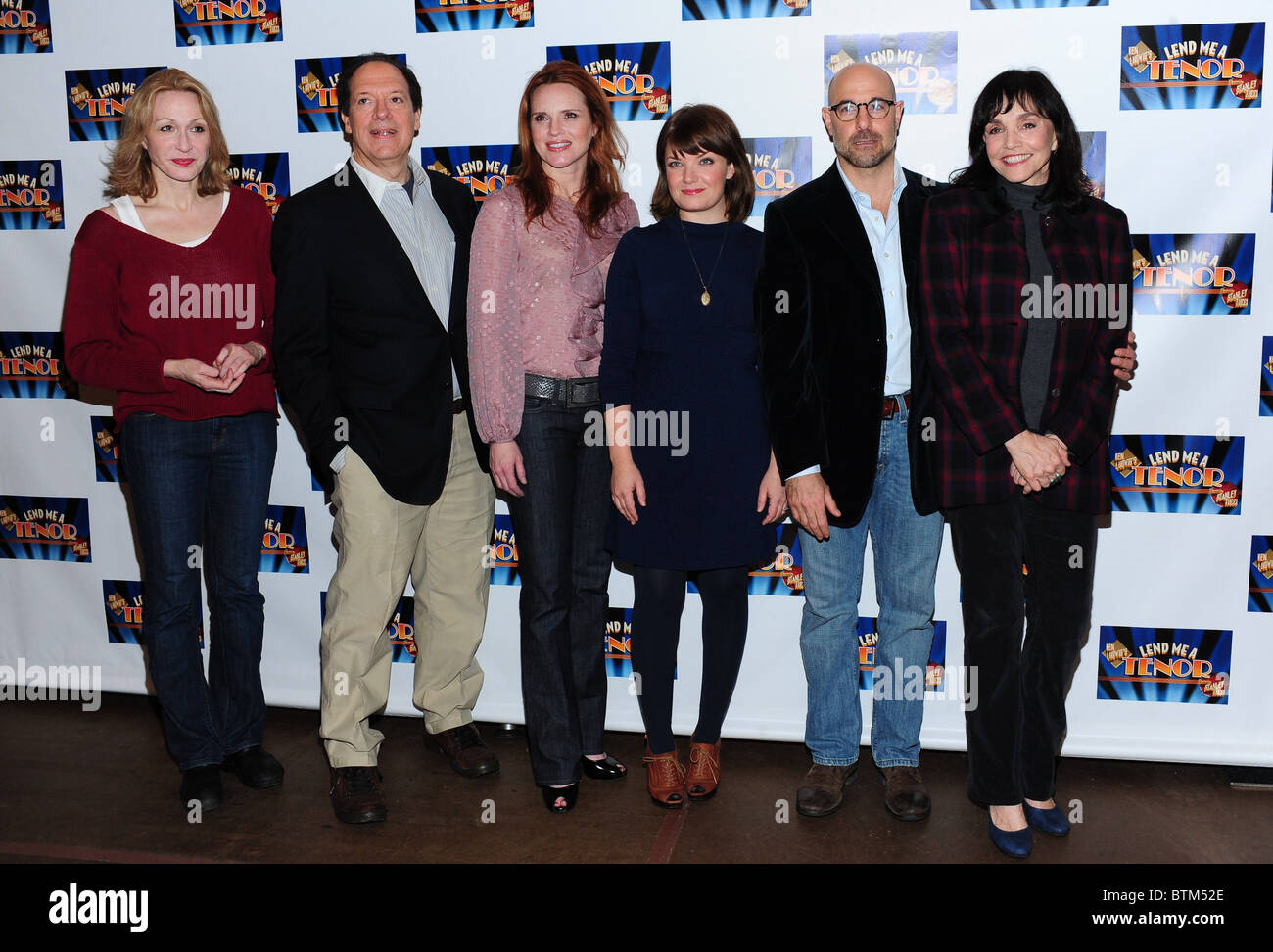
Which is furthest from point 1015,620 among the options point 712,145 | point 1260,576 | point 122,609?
point 122,609

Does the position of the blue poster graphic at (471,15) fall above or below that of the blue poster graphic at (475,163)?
above

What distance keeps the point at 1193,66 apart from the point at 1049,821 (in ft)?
6.78

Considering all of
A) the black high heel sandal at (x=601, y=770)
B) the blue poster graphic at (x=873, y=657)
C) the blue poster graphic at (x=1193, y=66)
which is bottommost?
the black high heel sandal at (x=601, y=770)

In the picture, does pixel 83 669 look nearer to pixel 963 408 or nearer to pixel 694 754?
pixel 694 754

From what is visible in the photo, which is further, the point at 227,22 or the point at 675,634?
the point at 227,22

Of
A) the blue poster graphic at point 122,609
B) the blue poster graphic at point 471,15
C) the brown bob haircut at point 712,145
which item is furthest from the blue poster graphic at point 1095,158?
the blue poster graphic at point 122,609

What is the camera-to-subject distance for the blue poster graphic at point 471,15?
10.4 feet

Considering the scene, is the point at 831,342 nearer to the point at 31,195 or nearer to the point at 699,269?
the point at 699,269

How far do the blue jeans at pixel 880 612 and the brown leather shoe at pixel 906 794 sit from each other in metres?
0.03

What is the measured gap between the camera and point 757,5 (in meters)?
3.04

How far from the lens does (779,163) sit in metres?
3.12

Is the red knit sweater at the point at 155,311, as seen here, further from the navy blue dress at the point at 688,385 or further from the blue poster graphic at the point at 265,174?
the navy blue dress at the point at 688,385

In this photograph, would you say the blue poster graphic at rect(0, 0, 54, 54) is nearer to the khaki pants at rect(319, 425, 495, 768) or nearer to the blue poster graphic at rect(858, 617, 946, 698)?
the khaki pants at rect(319, 425, 495, 768)
